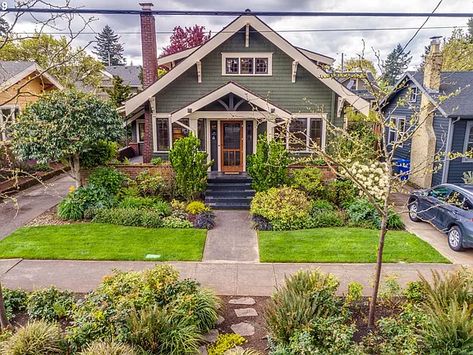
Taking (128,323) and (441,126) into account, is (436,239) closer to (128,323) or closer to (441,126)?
(441,126)

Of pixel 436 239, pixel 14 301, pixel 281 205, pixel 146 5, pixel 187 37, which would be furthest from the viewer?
pixel 187 37

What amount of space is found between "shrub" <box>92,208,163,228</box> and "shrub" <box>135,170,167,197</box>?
5.92 feet

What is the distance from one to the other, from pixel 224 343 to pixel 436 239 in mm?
7749

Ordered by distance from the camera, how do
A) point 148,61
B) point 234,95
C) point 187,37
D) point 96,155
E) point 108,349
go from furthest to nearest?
point 187,37 < point 148,61 < point 234,95 < point 96,155 < point 108,349

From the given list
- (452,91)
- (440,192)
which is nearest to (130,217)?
(440,192)

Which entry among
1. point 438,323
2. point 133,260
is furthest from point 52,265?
point 438,323

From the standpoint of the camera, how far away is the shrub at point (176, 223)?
36.0 feet

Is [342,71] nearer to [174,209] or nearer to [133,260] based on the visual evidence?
[133,260]

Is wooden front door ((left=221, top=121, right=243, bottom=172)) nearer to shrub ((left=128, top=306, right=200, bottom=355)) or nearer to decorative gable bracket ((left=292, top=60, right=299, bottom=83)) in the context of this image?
decorative gable bracket ((left=292, top=60, right=299, bottom=83))

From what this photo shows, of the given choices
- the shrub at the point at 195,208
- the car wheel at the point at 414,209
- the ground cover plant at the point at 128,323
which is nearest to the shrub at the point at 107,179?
the shrub at the point at 195,208

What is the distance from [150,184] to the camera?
43.1ft

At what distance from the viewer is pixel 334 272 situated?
8125mm

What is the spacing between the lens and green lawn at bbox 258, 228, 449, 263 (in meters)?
8.80

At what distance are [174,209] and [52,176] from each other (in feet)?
31.6
